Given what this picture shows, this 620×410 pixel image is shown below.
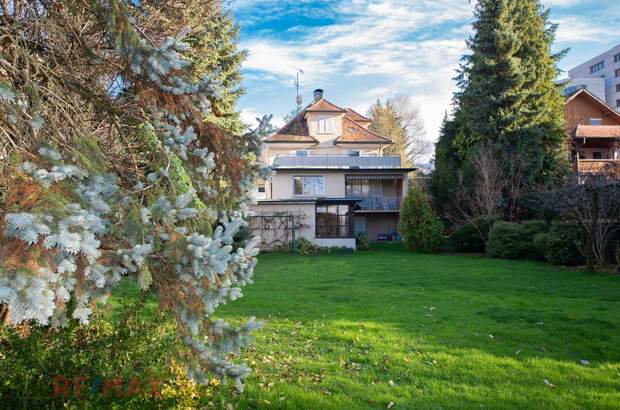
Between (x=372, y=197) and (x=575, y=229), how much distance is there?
1820cm

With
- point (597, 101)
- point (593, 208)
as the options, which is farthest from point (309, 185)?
point (597, 101)

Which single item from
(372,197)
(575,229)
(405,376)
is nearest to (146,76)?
(405,376)

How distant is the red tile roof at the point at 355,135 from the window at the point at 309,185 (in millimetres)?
4985

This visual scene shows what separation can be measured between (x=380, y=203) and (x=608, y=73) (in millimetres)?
62628

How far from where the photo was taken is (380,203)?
33.7 meters

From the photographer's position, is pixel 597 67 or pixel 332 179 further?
pixel 597 67

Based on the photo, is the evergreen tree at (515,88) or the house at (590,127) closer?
the evergreen tree at (515,88)

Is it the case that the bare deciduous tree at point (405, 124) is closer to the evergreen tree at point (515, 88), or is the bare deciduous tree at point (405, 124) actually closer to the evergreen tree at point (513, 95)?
the evergreen tree at point (513, 95)

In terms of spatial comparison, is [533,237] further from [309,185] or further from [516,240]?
[309,185]

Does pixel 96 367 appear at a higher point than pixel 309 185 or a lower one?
lower

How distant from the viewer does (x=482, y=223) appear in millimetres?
23141

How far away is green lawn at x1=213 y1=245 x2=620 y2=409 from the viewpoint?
15.7ft

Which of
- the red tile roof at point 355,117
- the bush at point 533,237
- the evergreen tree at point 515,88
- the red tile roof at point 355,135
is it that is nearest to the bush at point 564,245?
the bush at point 533,237

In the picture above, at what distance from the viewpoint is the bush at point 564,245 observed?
641 inches
